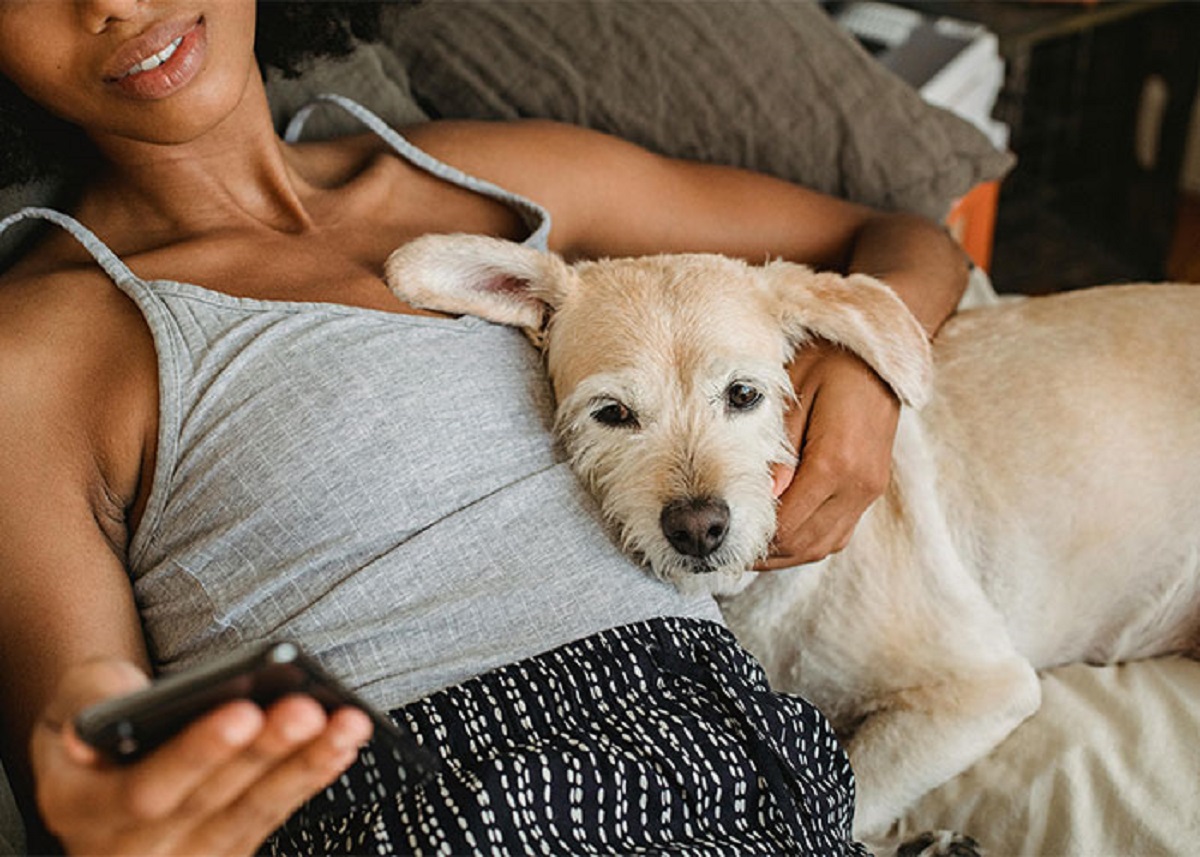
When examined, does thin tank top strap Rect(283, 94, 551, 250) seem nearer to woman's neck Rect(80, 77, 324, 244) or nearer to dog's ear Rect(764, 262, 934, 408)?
woman's neck Rect(80, 77, 324, 244)

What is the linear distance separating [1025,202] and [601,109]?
2.87 metres

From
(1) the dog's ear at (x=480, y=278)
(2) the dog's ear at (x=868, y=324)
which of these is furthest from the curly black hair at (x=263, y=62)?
(2) the dog's ear at (x=868, y=324)

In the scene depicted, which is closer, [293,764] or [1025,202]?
[293,764]

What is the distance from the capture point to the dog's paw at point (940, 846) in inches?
60.0

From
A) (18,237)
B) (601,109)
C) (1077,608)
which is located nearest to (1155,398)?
(1077,608)

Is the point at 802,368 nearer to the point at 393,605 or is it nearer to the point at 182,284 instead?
the point at 393,605

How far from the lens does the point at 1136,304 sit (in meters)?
1.83

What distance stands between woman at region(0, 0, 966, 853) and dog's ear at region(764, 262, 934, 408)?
0.18 feet

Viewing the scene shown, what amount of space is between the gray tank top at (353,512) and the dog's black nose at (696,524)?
8cm

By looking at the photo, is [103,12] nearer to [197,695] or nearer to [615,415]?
[615,415]

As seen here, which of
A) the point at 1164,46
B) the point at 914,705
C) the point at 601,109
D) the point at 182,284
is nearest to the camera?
the point at 182,284

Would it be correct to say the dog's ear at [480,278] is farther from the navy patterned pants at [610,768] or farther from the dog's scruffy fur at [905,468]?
the navy patterned pants at [610,768]

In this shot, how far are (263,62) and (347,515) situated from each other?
116 cm

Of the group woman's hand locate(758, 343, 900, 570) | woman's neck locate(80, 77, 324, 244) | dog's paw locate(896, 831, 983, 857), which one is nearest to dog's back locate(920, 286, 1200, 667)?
woman's hand locate(758, 343, 900, 570)
